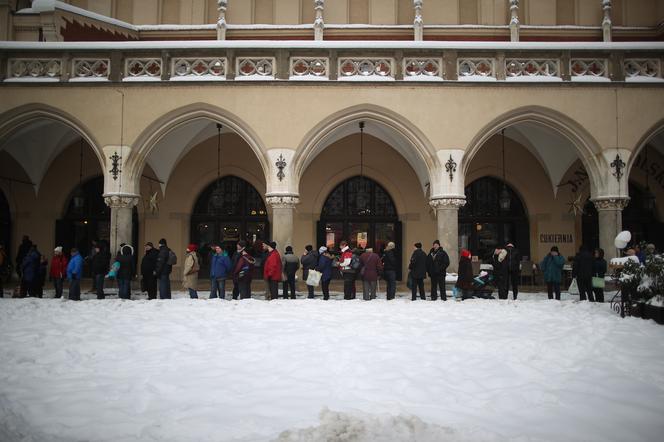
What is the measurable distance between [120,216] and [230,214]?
428cm

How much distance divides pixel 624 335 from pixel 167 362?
528 cm

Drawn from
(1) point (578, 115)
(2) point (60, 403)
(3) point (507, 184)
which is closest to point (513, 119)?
(1) point (578, 115)

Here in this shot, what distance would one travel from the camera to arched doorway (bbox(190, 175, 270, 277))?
15258mm

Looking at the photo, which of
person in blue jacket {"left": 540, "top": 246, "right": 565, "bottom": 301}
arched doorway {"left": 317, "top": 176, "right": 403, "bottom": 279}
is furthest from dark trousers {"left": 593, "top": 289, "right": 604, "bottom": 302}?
arched doorway {"left": 317, "top": 176, "right": 403, "bottom": 279}

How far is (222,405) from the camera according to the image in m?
3.69

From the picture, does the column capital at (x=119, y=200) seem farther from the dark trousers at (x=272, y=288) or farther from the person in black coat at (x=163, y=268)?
the dark trousers at (x=272, y=288)

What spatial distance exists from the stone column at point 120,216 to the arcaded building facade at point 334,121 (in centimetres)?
4

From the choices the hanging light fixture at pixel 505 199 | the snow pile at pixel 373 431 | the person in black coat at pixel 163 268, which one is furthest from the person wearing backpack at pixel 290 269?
the hanging light fixture at pixel 505 199

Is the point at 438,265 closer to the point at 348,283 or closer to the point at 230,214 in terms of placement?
the point at 348,283

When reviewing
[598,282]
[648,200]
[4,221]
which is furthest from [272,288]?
[648,200]

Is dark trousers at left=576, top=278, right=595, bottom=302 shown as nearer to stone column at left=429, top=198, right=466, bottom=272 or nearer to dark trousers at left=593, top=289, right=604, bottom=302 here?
dark trousers at left=593, top=289, right=604, bottom=302

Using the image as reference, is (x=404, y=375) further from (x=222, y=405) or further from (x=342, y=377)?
(x=222, y=405)

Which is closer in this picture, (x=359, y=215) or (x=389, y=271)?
(x=389, y=271)

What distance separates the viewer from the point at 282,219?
441 inches
